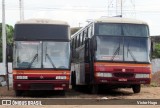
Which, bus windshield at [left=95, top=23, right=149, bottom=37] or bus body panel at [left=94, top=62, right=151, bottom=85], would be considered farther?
bus windshield at [left=95, top=23, right=149, bottom=37]

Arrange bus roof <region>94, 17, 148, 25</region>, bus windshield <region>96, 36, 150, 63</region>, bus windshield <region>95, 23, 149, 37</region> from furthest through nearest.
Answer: bus roof <region>94, 17, 148, 25</region> → bus windshield <region>95, 23, 149, 37</region> → bus windshield <region>96, 36, 150, 63</region>

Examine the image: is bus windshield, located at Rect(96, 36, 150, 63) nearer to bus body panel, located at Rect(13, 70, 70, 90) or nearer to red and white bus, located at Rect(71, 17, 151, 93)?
red and white bus, located at Rect(71, 17, 151, 93)

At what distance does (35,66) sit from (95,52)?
8.87 ft

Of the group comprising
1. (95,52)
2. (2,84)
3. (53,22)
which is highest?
(53,22)

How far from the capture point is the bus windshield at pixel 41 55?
64.6 feet

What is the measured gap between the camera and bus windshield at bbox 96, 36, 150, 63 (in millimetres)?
20484

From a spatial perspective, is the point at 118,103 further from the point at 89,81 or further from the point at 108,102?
the point at 89,81

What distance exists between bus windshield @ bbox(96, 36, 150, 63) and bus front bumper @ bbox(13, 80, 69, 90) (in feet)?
6.57

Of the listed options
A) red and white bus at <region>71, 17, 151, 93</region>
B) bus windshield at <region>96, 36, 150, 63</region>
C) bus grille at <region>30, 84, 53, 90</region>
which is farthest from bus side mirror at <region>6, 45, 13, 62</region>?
bus windshield at <region>96, 36, 150, 63</region>

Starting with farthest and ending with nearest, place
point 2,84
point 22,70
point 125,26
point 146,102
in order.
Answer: point 2,84
point 125,26
point 22,70
point 146,102

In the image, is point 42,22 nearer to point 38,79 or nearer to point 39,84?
point 38,79

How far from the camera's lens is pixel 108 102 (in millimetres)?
17250

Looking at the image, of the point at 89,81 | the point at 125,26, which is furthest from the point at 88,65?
the point at 125,26

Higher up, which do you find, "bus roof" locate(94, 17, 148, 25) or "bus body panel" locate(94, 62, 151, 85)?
"bus roof" locate(94, 17, 148, 25)
